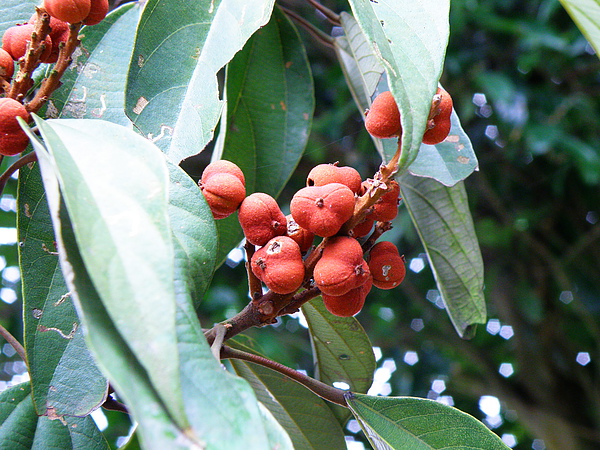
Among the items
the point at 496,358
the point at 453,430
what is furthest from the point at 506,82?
the point at 453,430

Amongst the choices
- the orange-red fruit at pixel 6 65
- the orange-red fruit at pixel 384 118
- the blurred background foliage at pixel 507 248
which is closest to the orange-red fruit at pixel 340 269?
the orange-red fruit at pixel 384 118

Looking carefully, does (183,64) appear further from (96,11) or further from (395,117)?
(395,117)

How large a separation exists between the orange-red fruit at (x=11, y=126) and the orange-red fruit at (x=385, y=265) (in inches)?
13.5

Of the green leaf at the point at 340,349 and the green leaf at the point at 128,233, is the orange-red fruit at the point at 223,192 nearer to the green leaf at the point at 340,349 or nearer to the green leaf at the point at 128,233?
the green leaf at the point at 128,233

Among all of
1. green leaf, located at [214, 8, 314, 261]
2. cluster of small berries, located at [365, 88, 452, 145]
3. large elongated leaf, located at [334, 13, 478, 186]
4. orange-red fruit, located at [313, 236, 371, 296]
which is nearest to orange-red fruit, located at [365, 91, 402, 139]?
cluster of small berries, located at [365, 88, 452, 145]

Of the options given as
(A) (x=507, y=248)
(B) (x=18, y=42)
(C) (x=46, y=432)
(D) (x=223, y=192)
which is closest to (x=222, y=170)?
(D) (x=223, y=192)

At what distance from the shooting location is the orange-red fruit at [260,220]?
569mm

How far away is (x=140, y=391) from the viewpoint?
34 centimetres

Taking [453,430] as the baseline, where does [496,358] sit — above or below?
below

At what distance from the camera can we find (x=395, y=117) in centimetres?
53

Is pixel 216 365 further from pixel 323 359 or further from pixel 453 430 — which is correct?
pixel 323 359

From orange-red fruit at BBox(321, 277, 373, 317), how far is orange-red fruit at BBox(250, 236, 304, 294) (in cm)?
4

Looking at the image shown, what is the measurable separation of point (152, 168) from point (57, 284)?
0.92ft

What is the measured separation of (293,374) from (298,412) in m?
0.24
